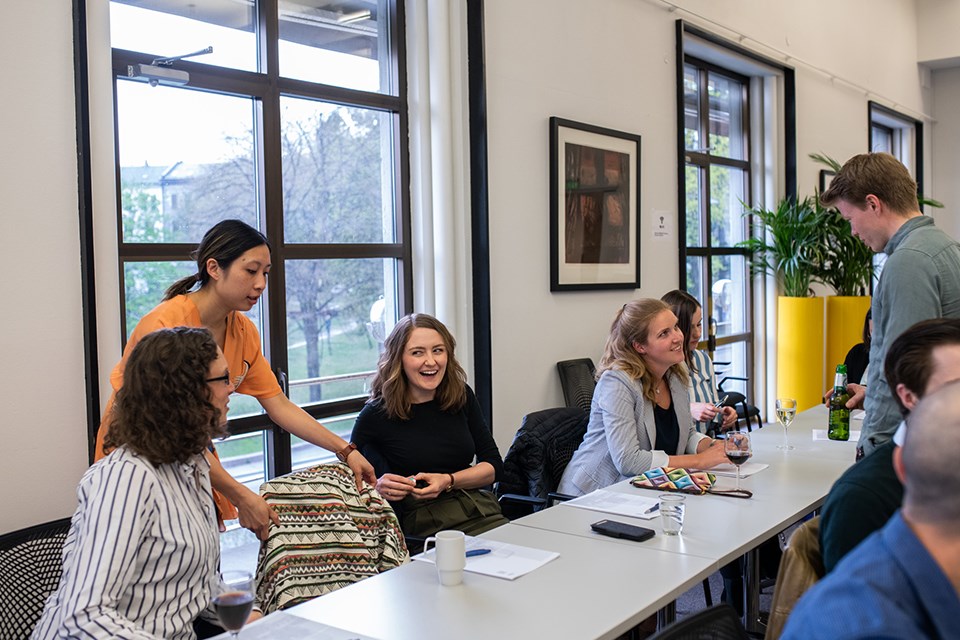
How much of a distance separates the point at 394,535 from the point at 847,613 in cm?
190

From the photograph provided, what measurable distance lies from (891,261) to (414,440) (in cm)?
168

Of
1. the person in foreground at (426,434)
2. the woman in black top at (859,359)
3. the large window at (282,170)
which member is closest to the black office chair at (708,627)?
the person in foreground at (426,434)

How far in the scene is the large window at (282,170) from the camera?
340 centimetres

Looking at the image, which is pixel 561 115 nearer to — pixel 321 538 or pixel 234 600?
pixel 321 538

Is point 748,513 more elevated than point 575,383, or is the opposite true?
point 575,383

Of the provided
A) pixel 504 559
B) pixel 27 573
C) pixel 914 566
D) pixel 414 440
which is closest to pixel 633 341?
pixel 414 440

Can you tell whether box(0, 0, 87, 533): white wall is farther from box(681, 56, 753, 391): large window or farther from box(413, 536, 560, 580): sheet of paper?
box(681, 56, 753, 391): large window

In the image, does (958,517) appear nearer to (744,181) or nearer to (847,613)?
(847,613)

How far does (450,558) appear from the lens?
6.91 ft

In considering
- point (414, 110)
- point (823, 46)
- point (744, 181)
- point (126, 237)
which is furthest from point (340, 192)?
point (823, 46)

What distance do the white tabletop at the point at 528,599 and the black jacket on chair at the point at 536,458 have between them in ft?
3.61

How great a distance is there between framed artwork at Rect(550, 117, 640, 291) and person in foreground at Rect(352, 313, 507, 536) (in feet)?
6.23

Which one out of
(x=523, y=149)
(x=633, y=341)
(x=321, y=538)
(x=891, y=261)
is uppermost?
(x=523, y=149)

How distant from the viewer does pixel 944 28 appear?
10117mm
